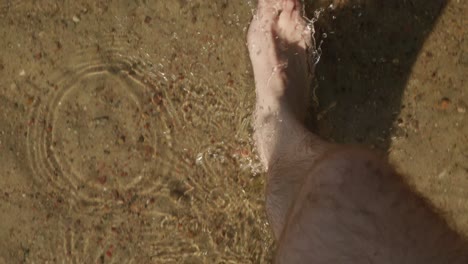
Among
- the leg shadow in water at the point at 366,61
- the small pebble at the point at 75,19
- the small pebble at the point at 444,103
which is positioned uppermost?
the small pebble at the point at 75,19

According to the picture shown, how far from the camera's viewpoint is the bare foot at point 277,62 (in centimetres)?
251

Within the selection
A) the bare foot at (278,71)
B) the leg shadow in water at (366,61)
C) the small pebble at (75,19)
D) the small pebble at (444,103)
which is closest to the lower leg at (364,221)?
the bare foot at (278,71)

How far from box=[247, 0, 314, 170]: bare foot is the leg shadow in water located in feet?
0.38

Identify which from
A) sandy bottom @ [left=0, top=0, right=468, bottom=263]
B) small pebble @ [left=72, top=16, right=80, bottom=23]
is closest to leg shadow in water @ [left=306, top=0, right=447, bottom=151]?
sandy bottom @ [left=0, top=0, right=468, bottom=263]

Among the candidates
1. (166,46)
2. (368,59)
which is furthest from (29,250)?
(368,59)

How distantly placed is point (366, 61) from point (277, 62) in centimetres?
49

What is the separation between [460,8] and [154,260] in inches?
83.5

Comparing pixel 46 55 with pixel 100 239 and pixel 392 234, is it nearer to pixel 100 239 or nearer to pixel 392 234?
pixel 100 239

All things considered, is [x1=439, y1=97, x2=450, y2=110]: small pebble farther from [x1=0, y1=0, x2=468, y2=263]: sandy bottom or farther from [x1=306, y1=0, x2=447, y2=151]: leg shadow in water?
[x1=306, y1=0, x2=447, y2=151]: leg shadow in water

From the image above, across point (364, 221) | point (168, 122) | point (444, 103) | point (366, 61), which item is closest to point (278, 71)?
point (366, 61)

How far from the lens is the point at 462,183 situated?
2.62 meters

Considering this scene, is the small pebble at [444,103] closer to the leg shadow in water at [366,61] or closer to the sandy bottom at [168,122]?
the sandy bottom at [168,122]

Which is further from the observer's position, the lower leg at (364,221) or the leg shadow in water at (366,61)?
the leg shadow in water at (366,61)

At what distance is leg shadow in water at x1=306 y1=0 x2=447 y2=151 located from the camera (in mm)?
2559
